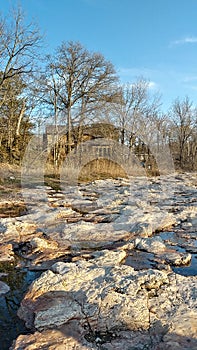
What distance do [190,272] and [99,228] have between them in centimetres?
224

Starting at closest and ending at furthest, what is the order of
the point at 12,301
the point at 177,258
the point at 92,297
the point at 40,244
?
the point at 92,297, the point at 12,301, the point at 177,258, the point at 40,244

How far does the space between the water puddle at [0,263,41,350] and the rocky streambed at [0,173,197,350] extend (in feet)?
0.04

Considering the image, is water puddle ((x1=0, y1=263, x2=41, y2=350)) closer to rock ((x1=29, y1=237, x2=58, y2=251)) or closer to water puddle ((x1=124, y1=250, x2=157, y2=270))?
rock ((x1=29, y1=237, x2=58, y2=251))

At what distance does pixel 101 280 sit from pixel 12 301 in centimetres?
98

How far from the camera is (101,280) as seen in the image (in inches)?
126

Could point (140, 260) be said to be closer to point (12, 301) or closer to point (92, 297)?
point (92, 297)

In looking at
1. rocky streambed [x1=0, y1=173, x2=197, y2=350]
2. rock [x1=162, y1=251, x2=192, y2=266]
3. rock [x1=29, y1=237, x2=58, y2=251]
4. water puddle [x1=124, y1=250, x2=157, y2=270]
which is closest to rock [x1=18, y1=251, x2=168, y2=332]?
rocky streambed [x1=0, y1=173, x2=197, y2=350]

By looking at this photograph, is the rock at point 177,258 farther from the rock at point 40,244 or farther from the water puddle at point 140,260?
the rock at point 40,244

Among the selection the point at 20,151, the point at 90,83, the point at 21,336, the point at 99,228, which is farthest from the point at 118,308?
the point at 90,83

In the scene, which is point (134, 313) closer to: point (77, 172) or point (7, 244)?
point (7, 244)

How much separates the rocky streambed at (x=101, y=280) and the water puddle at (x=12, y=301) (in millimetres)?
11

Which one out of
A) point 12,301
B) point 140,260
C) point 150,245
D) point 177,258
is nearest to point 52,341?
point 12,301

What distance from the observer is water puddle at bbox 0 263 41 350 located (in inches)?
97.6

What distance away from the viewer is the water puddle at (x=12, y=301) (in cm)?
248
